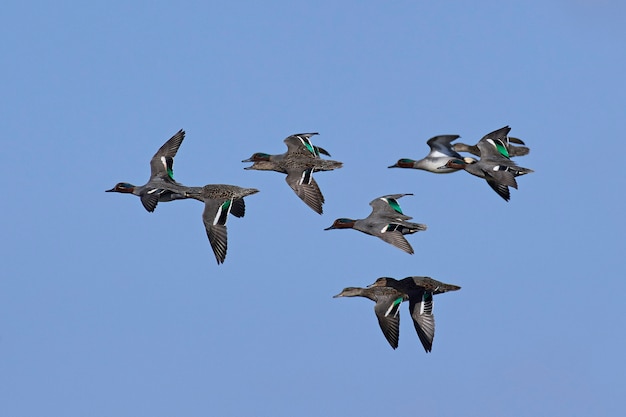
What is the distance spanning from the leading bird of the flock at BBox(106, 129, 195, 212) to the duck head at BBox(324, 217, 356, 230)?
364 cm

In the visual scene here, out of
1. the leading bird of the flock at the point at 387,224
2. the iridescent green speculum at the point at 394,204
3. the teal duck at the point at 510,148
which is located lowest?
the leading bird of the flock at the point at 387,224

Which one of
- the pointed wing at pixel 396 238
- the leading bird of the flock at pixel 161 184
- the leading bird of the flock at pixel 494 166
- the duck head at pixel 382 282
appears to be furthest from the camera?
the leading bird of the flock at pixel 161 184

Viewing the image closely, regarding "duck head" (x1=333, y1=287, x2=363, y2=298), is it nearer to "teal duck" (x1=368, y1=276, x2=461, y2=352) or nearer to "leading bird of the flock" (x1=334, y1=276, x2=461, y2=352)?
"leading bird of the flock" (x1=334, y1=276, x2=461, y2=352)

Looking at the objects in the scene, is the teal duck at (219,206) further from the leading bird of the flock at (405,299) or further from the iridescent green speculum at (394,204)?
the leading bird of the flock at (405,299)

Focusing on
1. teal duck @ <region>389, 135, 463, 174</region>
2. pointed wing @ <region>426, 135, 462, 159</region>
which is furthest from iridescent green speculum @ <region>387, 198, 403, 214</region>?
pointed wing @ <region>426, 135, 462, 159</region>

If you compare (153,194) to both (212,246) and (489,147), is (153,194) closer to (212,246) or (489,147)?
(212,246)

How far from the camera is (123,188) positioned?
32.2m

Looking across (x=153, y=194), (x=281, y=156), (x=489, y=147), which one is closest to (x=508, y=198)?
(x=489, y=147)

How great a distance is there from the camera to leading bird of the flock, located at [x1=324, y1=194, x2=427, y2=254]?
1072 inches

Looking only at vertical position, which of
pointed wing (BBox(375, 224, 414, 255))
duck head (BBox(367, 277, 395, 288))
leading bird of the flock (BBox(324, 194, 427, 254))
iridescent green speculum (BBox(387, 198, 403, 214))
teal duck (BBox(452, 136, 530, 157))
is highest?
teal duck (BBox(452, 136, 530, 157))

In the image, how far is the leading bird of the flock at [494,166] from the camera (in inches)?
1155

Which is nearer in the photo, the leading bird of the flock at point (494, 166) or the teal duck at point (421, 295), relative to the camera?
the teal duck at point (421, 295)

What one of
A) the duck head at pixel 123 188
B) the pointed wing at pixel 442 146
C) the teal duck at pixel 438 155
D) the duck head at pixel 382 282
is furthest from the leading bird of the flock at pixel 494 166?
the duck head at pixel 123 188

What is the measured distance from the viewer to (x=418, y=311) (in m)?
27.8
